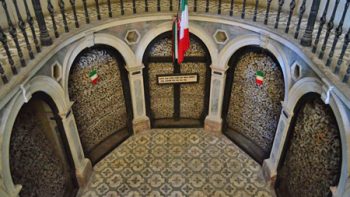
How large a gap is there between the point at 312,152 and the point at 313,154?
3cm

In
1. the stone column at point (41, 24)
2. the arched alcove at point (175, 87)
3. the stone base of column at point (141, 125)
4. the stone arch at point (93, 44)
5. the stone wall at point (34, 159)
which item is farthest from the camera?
the stone base of column at point (141, 125)

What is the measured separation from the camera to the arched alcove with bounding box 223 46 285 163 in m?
4.60

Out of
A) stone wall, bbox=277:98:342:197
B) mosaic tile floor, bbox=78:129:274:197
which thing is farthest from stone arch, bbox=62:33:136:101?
stone wall, bbox=277:98:342:197

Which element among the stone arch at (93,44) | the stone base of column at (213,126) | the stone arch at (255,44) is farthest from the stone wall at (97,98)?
the stone arch at (255,44)

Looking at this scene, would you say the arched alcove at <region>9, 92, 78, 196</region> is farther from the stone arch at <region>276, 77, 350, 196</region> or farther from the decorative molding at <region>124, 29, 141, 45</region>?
the stone arch at <region>276, 77, 350, 196</region>

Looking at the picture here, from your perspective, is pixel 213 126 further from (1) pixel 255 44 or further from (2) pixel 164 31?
(2) pixel 164 31

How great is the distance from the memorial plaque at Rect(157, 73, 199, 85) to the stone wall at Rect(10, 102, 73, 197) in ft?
7.12

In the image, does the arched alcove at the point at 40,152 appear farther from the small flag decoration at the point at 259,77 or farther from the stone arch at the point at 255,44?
the small flag decoration at the point at 259,77

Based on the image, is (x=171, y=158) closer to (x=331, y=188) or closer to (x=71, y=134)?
(x=71, y=134)

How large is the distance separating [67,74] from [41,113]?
0.65 metres

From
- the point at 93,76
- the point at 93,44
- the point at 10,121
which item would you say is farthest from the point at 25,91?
the point at 93,76

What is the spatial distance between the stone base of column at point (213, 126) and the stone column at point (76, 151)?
7.91 ft

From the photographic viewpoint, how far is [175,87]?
18.8ft

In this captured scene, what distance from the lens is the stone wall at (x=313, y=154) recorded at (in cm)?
331
